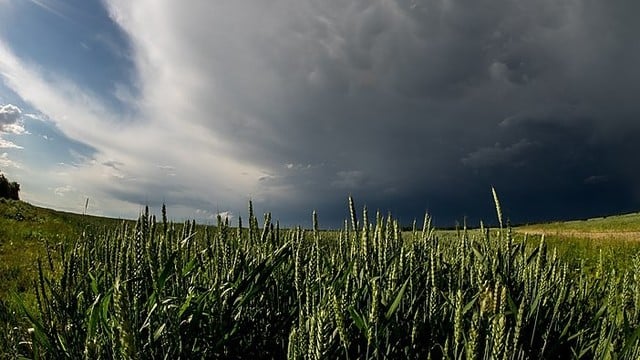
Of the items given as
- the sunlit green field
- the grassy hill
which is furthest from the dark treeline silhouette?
the sunlit green field

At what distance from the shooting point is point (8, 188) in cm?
4025

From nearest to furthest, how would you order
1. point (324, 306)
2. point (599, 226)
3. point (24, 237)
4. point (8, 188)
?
point (324, 306) < point (24, 237) < point (8, 188) < point (599, 226)

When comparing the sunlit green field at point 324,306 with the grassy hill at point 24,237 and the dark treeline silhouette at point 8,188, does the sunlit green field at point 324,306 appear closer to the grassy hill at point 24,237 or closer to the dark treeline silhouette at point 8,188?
the grassy hill at point 24,237

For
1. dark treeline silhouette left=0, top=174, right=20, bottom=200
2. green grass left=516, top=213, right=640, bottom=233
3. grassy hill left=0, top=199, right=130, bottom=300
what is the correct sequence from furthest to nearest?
1. green grass left=516, top=213, right=640, bottom=233
2. dark treeline silhouette left=0, top=174, right=20, bottom=200
3. grassy hill left=0, top=199, right=130, bottom=300

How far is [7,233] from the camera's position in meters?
19.5

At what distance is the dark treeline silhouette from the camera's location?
3931 centimetres

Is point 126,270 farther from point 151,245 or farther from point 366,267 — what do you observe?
point 366,267

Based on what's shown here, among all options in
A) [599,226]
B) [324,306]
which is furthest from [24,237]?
[599,226]

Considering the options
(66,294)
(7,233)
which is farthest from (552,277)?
(7,233)

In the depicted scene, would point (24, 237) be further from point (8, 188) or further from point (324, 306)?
point (8, 188)

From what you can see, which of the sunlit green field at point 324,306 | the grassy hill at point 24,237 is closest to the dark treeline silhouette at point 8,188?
the grassy hill at point 24,237

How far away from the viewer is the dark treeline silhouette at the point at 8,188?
39312 millimetres

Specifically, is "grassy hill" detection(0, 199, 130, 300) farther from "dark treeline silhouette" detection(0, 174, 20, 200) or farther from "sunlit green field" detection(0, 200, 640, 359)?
"dark treeline silhouette" detection(0, 174, 20, 200)

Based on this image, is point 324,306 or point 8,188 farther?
point 8,188
